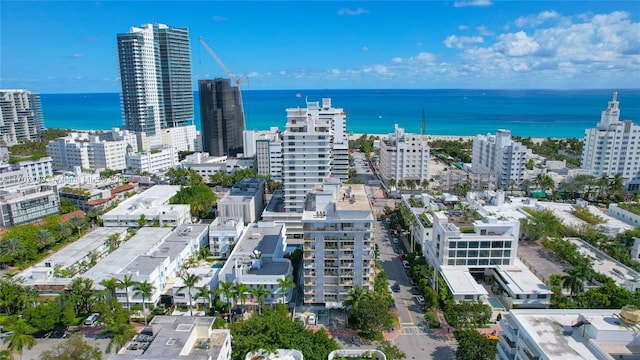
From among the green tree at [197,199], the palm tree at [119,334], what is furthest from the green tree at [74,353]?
the green tree at [197,199]

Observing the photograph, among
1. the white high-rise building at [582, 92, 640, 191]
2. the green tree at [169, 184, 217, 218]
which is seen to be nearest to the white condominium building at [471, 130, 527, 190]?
the white high-rise building at [582, 92, 640, 191]

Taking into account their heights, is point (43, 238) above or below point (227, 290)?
below

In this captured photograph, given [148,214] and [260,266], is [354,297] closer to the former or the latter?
[260,266]

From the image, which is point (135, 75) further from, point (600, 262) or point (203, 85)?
point (600, 262)

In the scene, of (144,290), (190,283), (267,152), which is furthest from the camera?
(267,152)

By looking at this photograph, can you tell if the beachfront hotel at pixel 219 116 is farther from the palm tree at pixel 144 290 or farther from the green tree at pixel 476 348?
the green tree at pixel 476 348

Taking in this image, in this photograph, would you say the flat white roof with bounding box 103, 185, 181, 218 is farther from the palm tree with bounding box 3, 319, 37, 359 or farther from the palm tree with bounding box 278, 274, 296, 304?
the palm tree with bounding box 278, 274, 296, 304

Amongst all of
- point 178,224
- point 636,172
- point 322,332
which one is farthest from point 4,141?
point 636,172

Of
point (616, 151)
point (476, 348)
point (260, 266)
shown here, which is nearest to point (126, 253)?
point (260, 266)
